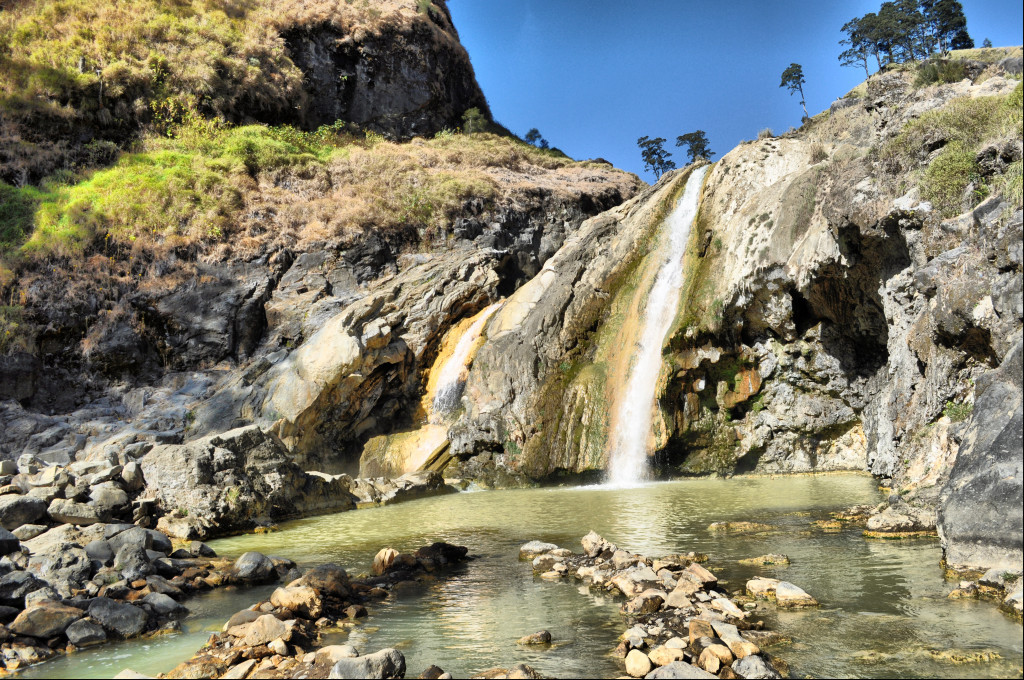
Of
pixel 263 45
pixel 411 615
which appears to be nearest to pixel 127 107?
pixel 263 45

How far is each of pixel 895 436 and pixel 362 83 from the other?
40291 mm

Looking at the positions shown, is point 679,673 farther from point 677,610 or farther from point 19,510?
point 19,510

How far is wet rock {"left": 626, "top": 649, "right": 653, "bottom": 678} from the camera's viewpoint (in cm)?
532

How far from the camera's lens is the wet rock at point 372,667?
536 cm

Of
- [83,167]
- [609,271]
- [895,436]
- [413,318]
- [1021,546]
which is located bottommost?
[1021,546]

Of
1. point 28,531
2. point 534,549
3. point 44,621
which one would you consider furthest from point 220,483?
point 534,549

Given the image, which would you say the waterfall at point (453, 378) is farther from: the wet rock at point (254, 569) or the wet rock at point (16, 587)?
the wet rock at point (16, 587)

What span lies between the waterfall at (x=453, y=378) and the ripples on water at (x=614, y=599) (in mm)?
7886

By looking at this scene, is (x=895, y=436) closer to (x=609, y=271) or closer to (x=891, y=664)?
(x=891, y=664)

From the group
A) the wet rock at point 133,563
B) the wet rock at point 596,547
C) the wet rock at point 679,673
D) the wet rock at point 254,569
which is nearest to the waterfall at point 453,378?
the wet rock at point 254,569

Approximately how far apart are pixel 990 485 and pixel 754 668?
373 cm

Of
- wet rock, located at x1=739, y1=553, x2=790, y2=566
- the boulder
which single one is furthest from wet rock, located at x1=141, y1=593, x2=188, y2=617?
wet rock, located at x1=739, y1=553, x2=790, y2=566

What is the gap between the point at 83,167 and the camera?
98.8 ft

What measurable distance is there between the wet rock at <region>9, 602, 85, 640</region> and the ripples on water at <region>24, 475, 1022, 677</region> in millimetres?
615
